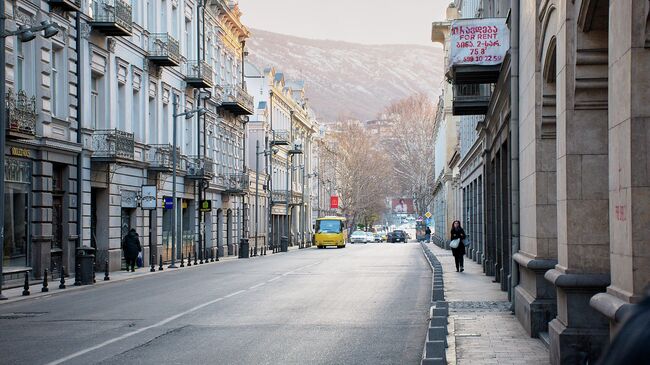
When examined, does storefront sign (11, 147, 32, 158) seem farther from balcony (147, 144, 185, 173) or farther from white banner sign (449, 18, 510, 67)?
white banner sign (449, 18, 510, 67)

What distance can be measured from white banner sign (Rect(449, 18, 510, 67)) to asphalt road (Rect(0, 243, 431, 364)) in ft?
16.9

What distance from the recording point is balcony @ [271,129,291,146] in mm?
75812

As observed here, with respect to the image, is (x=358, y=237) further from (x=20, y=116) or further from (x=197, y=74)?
(x=20, y=116)

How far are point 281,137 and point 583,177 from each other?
67874 millimetres

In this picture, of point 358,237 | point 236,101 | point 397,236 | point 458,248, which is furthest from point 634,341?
point 397,236

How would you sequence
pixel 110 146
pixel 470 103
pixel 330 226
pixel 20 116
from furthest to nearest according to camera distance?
1. pixel 330 226
2. pixel 110 146
3. pixel 470 103
4. pixel 20 116

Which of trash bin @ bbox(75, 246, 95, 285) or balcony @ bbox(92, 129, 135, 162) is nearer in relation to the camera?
trash bin @ bbox(75, 246, 95, 285)

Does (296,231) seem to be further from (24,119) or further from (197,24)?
(24,119)

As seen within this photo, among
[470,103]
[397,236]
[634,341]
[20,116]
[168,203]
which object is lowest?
[397,236]

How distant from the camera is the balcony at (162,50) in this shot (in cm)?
3856

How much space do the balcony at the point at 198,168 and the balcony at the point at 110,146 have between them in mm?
11012

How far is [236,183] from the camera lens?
2212 inches

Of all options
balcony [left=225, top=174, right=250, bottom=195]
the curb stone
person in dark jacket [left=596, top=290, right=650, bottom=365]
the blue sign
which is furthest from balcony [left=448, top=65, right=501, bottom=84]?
balcony [left=225, top=174, right=250, bottom=195]

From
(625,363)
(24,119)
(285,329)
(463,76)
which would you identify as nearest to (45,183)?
(24,119)
